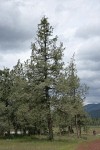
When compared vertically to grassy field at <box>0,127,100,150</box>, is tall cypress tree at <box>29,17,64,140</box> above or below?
above

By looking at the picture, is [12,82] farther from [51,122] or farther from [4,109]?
[51,122]

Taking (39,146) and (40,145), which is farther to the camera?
(40,145)

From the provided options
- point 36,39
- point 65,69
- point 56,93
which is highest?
point 36,39

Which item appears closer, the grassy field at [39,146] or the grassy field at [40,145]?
the grassy field at [39,146]

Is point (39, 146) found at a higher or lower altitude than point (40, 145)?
lower

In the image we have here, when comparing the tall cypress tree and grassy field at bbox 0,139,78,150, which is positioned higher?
the tall cypress tree

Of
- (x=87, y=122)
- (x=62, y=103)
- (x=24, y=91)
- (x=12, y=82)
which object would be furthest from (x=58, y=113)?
(x=87, y=122)

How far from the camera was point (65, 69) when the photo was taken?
175 feet

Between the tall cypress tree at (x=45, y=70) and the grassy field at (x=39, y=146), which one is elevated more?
the tall cypress tree at (x=45, y=70)

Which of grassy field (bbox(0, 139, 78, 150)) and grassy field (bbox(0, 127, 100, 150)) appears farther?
grassy field (bbox(0, 127, 100, 150))

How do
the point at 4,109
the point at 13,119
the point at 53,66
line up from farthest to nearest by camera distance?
1. the point at 13,119
2. the point at 4,109
3. the point at 53,66

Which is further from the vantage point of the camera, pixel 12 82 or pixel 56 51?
pixel 12 82

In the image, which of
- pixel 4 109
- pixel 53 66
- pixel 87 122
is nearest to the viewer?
pixel 53 66

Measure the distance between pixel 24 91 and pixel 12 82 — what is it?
73.6 feet
